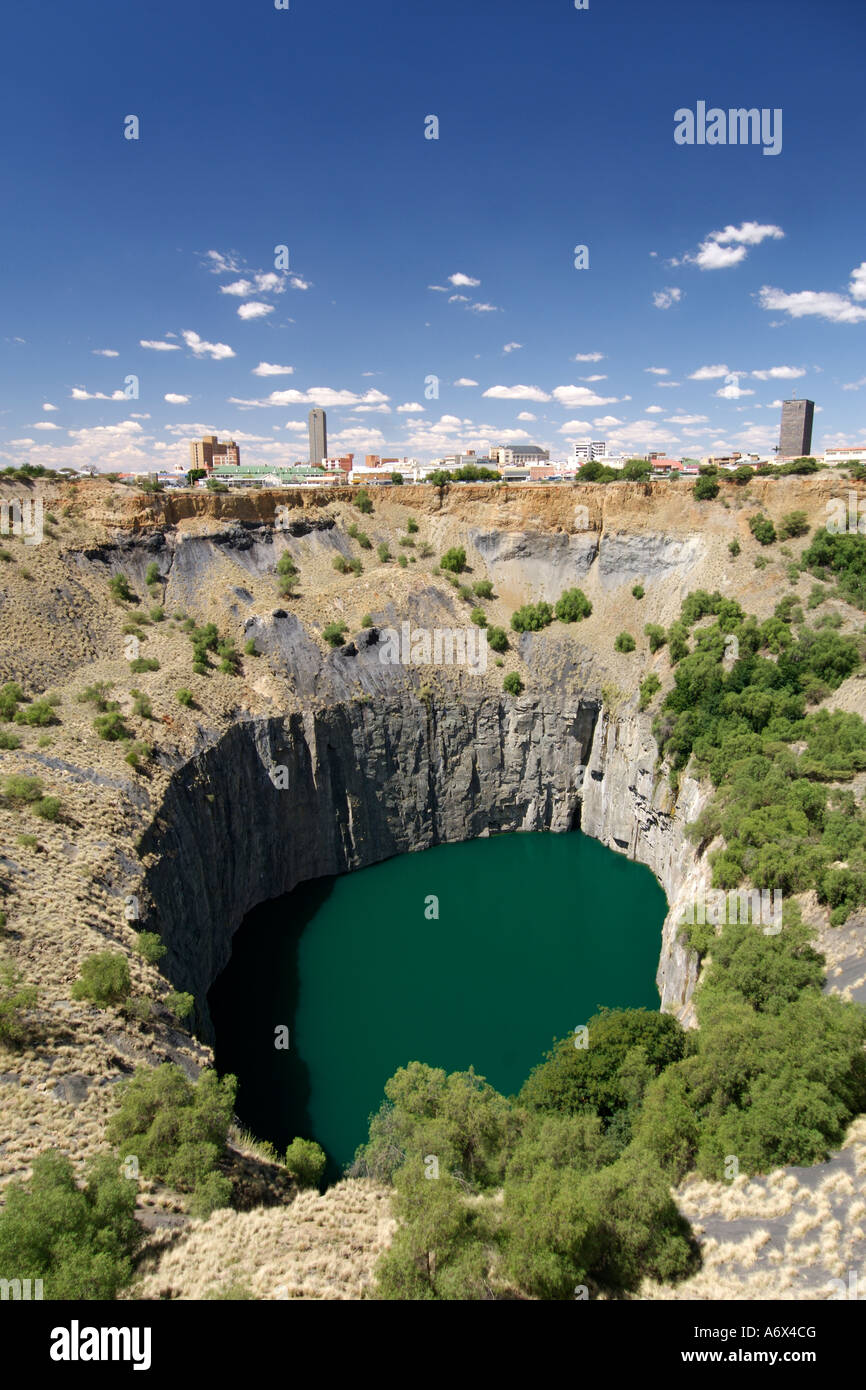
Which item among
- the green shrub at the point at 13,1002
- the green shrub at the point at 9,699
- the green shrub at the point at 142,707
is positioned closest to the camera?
the green shrub at the point at 13,1002

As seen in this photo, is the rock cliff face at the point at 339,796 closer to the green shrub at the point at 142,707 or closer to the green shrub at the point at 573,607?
the green shrub at the point at 142,707

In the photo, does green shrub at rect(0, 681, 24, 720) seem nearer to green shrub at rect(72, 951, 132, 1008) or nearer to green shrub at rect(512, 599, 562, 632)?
green shrub at rect(72, 951, 132, 1008)

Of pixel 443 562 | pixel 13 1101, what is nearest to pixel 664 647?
pixel 443 562

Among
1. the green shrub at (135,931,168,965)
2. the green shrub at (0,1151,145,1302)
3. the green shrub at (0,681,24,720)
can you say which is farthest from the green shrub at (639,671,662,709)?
the green shrub at (0,1151,145,1302)

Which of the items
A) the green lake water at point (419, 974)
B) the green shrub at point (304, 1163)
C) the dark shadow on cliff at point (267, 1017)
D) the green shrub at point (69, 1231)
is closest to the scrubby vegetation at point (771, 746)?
the green lake water at point (419, 974)

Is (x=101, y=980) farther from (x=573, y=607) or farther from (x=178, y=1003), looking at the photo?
(x=573, y=607)

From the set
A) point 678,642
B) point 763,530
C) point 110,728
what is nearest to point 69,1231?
point 110,728
